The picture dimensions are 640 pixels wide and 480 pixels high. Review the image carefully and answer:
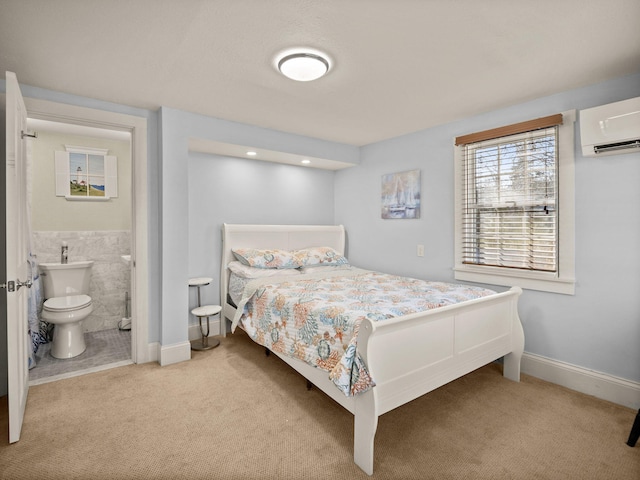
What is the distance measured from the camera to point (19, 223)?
1.99 metres

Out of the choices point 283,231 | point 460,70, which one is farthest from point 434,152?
point 283,231

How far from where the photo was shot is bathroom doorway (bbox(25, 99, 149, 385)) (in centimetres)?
284

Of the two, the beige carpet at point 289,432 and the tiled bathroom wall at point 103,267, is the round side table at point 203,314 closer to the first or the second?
the beige carpet at point 289,432

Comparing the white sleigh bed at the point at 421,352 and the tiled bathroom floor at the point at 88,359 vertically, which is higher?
the white sleigh bed at the point at 421,352

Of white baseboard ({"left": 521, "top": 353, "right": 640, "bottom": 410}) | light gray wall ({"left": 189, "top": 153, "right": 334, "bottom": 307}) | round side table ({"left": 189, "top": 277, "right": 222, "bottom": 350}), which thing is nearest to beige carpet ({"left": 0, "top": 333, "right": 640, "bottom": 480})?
white baseboard ({"left": 521, "top": 353, "right": 640, "bottom": 410})

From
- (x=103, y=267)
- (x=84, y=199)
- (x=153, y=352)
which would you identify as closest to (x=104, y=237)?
(x=103, y=267)

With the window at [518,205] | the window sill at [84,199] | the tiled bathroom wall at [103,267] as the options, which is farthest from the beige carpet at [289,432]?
the window sill at [84,199]

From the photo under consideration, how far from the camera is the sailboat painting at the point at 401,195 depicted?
363 cm

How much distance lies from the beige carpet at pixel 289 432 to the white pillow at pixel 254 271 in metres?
1.05

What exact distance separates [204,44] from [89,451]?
239cm

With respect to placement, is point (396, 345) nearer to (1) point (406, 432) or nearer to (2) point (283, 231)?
(1) point (406, 432)

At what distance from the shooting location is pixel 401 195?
3781mm

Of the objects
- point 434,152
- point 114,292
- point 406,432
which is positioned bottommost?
point 406,432

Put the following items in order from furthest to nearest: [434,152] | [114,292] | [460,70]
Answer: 1. [114,292]
2. [434,152]
3. [460,70]
